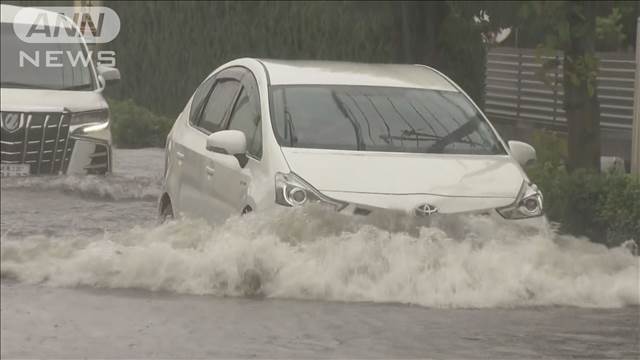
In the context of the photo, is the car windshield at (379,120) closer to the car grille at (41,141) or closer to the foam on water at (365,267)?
the foam on water at (365,267)

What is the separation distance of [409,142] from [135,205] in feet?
19.8

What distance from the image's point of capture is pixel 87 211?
669 inches

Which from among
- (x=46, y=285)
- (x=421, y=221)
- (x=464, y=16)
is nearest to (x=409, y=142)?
(x=421, y=221)

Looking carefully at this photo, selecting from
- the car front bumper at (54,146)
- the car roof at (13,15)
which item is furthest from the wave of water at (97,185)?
the car roof at (13,15)

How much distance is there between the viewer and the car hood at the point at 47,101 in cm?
1723

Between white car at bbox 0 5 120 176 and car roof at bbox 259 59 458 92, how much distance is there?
13.0 feet

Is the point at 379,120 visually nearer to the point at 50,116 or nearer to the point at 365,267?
the point at 365,267

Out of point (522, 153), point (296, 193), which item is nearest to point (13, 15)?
point (522, 153)

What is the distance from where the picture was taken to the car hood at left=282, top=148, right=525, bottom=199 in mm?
11445

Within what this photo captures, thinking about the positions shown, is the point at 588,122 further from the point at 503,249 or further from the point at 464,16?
the point at 503,249

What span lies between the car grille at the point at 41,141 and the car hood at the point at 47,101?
0.07 m

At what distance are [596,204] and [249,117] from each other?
3238 millimetres

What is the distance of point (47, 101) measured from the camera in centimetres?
1747

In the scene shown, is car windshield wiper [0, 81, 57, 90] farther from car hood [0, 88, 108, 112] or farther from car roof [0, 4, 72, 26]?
car roof [0, 4, 72, 26]
